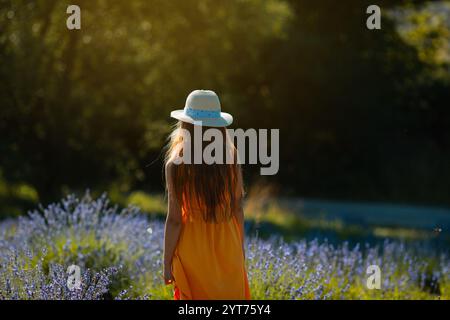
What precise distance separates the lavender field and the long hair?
2.79 feet

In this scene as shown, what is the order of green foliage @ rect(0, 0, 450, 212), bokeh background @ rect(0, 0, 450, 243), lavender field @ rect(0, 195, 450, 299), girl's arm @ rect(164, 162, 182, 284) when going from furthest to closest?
1. green foliage @ rect(0, 0, 450, 212)
2. bokeh background @ rect(0, 0, 450, 243)
3. lavender field @ rect(0, 195, 450, 299)
4. girl's arm @ rect(164, 162, 182, 284)

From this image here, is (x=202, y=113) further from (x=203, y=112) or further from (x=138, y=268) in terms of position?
(x=138, y=268)

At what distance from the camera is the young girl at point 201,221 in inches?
156

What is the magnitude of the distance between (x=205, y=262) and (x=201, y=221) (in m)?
0.22

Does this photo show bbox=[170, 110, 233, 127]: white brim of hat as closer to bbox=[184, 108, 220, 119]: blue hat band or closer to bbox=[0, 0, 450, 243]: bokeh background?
bbox=[184, 108, 220, 119]: blue hat band

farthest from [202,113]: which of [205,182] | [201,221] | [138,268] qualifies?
[138,268]

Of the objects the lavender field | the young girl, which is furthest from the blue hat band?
the lavender field

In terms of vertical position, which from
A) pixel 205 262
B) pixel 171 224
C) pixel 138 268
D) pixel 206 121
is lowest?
pixel 138 268

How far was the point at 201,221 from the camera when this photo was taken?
13.3 feet

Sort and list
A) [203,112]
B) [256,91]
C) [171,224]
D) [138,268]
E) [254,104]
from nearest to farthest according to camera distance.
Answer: [171,224] < [203,112] < [138,268] < [254,104] < [256,91]

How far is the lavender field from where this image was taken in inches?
186

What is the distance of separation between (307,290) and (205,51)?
10044 millimetres

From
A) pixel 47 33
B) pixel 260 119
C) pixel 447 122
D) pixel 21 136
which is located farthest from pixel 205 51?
pixel 447 122

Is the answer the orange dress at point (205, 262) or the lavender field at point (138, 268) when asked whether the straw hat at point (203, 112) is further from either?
the lavender field at point (138, 268)
